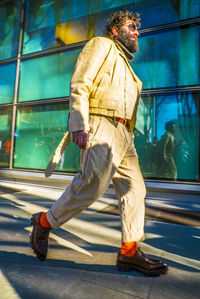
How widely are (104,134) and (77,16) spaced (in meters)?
6.64

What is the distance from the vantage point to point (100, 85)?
176 cm

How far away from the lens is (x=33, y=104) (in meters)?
7.05

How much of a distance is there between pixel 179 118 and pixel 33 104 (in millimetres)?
4303

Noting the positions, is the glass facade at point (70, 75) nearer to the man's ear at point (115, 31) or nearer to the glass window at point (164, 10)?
the glass window at point (164, 10)

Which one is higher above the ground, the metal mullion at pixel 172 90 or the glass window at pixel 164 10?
the glass window at pixel 164 10

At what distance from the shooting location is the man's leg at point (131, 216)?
65.4 inches

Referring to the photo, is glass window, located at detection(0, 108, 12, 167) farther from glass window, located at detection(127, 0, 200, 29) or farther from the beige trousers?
the beige trousers

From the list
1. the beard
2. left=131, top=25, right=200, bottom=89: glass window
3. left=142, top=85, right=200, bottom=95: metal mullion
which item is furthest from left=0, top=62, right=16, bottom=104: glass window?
the beard

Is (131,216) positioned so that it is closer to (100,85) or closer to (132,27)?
(100,85)

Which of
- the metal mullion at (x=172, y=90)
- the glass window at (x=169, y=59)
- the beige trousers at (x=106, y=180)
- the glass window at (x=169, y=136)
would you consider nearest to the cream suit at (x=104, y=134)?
the beige trousers at (x=106, y=180)

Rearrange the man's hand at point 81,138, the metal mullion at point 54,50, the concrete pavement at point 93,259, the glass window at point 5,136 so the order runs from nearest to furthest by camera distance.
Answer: the concrete pavement at point 93,259, the man's hand at point 81,138, the metal mullion at point 54,50, the glass window at point 5,136

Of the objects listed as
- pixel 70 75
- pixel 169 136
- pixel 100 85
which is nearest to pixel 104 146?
pixel 100 85

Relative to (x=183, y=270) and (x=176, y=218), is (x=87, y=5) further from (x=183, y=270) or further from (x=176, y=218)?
(x=183, y=270)

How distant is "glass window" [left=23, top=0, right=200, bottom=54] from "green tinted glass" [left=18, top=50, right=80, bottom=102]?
0.47 meters
